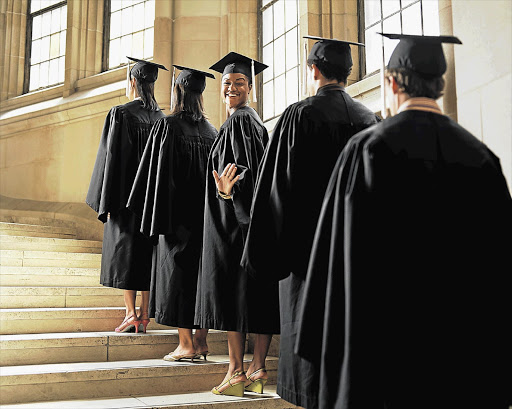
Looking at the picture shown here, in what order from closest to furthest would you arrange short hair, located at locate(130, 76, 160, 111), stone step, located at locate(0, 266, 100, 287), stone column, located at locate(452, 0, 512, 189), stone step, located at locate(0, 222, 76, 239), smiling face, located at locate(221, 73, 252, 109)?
stone column, located at locate(452, 0, 512, 189)
smiling face, located at locate(221, 73, 252, 109)
short hair, located at locate(130, 76, 160, 111)
stone step, located at locate(0, 266, 100, 287)
stone step, located at locate(0, 222, 76, 239)

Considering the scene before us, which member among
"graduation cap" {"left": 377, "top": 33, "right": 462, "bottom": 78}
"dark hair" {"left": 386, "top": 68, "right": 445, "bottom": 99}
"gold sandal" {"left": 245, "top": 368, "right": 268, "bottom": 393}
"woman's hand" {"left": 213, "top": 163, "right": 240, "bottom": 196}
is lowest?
"gold sandal" {"left": 245, "top": 368, "right": 268, "bottom": 393}

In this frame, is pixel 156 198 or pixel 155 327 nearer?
pixel 156 198

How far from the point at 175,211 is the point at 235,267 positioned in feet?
2.34

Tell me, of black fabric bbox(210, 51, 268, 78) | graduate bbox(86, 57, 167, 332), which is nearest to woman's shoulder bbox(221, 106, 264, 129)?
black fabric bbox(210, 51, 268, 78)

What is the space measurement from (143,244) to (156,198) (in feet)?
2.55

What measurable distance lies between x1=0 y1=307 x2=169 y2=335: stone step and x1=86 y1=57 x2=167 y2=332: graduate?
0.52ft

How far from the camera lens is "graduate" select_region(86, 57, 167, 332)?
464 cm

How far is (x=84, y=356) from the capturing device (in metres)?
4.07

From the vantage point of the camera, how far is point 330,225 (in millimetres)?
2016

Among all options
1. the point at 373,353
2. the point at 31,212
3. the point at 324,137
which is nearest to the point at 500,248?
the point at 373,353

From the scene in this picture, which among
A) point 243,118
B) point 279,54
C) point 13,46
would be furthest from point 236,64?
point 13,46

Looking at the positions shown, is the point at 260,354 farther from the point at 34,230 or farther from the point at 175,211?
A: the point at 34,230

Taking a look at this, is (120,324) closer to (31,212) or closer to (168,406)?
(168,406)

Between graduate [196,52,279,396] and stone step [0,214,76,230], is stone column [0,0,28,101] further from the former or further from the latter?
graduate [196,52,279,396]
